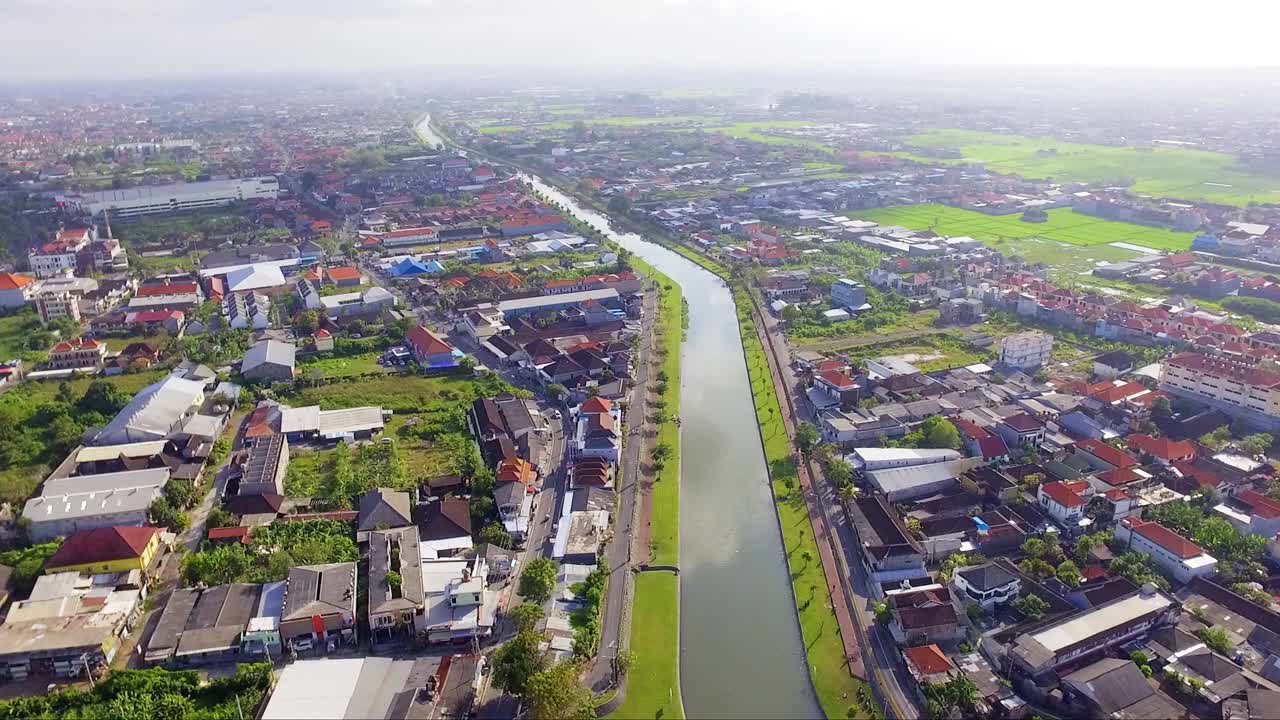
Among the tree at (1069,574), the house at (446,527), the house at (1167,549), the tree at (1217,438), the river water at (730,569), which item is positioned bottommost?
the river water at (730,569)

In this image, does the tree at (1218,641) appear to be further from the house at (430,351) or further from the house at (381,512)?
the house at (430,351)

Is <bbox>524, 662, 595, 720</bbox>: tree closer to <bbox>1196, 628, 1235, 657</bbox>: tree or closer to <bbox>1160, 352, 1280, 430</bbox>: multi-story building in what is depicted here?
<bbox>1196, 628, 1235, 657</bbox>: tree

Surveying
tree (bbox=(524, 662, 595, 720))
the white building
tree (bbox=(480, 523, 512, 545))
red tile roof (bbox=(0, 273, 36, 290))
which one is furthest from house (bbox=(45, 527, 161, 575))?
the white building

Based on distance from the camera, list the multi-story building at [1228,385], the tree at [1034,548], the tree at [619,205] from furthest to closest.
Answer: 1. the tree at [619,205]
2. the multi-story building at [1228,385]
3. the tree at [1034,548]

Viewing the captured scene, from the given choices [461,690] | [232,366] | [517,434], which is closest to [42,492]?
[232,366]

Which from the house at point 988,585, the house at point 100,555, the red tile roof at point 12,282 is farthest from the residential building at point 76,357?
the house at point 988,585

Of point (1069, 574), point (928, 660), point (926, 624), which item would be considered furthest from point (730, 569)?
point (1069, 574)
